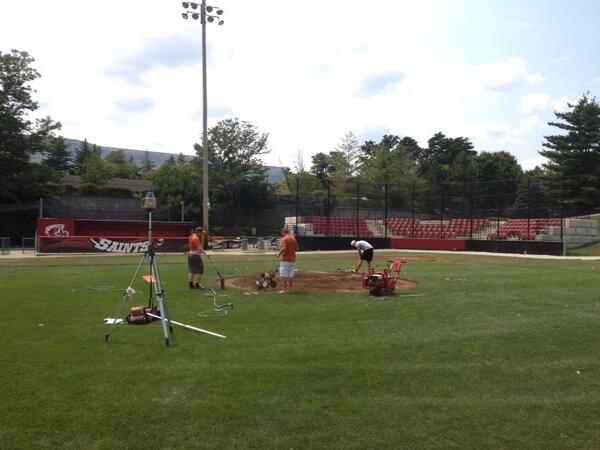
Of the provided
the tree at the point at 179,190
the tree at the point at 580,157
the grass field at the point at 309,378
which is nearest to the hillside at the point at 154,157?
the tree at the point at 179,190

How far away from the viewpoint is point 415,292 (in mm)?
12680

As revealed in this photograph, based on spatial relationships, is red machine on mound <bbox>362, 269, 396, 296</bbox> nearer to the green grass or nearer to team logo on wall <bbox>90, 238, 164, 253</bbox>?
team logo on wall <bbox>90, 238, 164, 253</bbox>

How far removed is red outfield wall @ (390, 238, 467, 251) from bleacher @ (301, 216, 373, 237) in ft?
9.68

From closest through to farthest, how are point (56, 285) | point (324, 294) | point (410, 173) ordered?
point (324, 294) → point (56, 285) → point (410, 173)

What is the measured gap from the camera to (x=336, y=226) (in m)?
38.3

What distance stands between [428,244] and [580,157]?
921 inches

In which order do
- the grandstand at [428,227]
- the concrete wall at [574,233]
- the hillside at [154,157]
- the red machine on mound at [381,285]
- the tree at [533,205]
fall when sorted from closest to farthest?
the red machine on mound at [381,285] → the tree at [533,205] → the concrete wall at [574,233] → the grandstand at [428,227] → the hillside at [154,157]

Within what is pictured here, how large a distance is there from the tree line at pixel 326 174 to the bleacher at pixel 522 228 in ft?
3.60

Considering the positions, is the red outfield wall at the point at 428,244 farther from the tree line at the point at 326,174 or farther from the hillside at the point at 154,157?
the hillside at the point at 154,157

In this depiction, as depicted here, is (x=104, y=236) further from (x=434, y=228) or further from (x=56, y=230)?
(x=434, y=228)

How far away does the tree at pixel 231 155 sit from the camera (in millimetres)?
57469

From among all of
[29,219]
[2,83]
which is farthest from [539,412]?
[2,83]

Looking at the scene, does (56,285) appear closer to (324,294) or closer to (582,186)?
(324,294)

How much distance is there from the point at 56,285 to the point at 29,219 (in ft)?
101
